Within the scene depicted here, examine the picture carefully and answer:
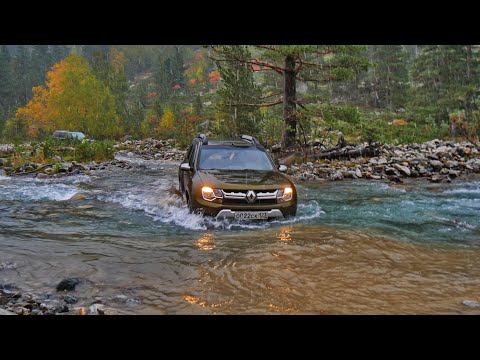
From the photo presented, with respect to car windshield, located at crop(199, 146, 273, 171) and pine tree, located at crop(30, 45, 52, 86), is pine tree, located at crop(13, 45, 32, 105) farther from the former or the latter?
car windshield, located at crop(199, 146, 273, 171)

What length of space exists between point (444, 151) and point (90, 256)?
18204 millimetres

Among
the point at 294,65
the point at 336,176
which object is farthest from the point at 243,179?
the point at 294,65

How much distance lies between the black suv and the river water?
12.7 inches

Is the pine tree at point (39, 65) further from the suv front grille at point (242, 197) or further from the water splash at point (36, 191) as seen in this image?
the suv front grille at point (242, 197)

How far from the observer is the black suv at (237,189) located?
8.67 m

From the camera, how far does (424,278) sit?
5.89 meters

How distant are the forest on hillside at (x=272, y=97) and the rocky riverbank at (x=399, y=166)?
4.10 ft

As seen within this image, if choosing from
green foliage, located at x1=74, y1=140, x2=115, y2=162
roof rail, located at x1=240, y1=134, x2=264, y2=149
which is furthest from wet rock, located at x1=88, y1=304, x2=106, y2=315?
green foliage, located at x1=74, y1=140, x2=115, y2=162

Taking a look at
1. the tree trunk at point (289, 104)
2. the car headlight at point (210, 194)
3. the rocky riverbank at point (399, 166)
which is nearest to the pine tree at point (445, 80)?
the rocky riverbank at point (399, 166)

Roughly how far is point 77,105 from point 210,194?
45104 mm

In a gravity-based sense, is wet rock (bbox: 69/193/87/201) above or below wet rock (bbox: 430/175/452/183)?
below

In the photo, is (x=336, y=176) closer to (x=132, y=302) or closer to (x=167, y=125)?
(x=132, y=302)

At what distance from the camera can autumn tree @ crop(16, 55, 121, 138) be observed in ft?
161
